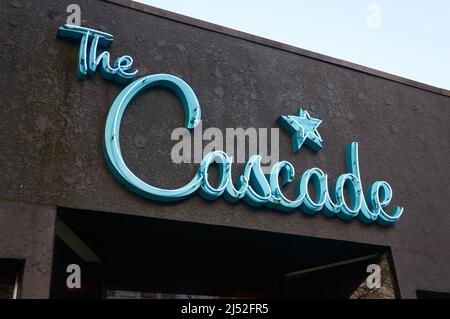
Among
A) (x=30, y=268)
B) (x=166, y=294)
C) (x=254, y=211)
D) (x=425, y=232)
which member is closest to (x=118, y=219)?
(x=30, y=268)

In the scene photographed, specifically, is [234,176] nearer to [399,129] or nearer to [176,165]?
[176,165]

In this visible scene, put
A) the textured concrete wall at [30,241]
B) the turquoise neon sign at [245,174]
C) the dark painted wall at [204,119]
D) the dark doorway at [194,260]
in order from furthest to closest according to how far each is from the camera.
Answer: the dark doorway at [194,260] → the turquoise neon sign at [245,174] → the dark painted wall at [204,119] → the textured concrete wall at [30,241]

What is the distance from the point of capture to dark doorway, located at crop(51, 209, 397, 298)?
7.77 meters

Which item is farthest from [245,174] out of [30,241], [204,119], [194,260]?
[30,241]

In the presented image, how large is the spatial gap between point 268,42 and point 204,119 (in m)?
1.96

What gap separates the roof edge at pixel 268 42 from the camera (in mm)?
8133

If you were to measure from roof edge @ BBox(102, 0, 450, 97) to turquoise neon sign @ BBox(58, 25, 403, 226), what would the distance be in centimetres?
84

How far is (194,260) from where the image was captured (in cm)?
957

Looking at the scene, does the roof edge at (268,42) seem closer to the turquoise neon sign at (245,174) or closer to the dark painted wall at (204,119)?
the dark painted wall at (204,119)

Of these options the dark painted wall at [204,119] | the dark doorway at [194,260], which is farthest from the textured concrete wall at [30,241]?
the dark doorway at [194,260]

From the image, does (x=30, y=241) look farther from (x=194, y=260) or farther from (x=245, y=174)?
(x=194, y=260)

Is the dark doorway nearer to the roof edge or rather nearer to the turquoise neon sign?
the turquoise neon sign

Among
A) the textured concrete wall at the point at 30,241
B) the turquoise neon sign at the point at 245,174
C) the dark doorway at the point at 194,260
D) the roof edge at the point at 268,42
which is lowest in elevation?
the textured concrete wall at the point at 30,241

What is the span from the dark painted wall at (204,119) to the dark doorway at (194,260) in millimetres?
351
